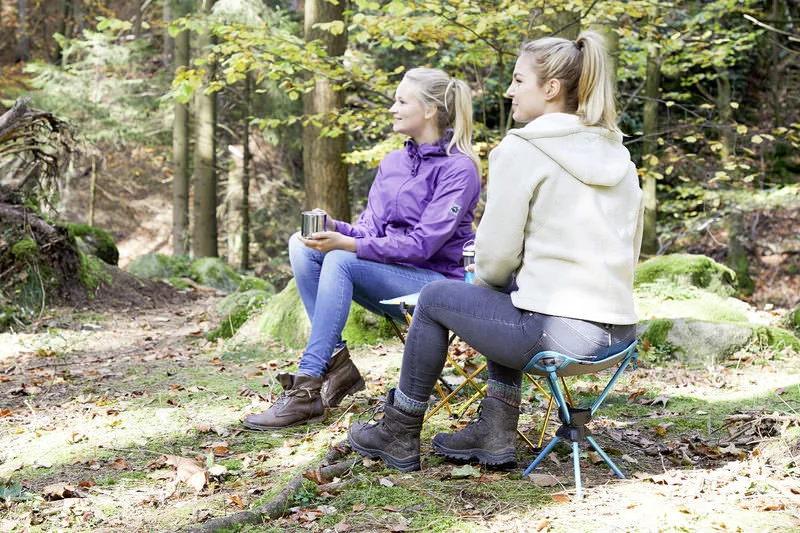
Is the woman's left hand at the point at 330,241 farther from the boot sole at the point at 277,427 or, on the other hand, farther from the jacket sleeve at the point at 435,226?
the boot sole at the point at 277,427

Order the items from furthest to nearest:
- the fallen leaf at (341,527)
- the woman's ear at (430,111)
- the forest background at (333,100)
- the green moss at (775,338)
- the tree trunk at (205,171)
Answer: the tree trunk at (205,171), the forest background at (333,100), the green moss at (775,338), the woman's ear at (430,111), the fallen leaf at (341,527)

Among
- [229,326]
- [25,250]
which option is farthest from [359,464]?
[25,250]

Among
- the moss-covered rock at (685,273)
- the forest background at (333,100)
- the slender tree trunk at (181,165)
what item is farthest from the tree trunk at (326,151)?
the slender tree trunk at (181,165)

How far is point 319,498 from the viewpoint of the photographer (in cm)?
260

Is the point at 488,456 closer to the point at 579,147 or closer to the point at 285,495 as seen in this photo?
the point at 285,495

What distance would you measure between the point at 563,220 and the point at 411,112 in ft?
4.44

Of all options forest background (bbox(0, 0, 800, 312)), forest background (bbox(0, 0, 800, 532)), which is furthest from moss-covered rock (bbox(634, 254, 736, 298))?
forest background (bbox(0, 0, 800, 312))

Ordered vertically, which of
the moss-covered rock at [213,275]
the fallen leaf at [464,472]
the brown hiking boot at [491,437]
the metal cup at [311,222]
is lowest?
the moss-covered rock at [213,275]

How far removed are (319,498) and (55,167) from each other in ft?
19.0

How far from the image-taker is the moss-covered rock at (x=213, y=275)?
408 inches

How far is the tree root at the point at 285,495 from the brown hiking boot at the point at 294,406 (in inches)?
19.0

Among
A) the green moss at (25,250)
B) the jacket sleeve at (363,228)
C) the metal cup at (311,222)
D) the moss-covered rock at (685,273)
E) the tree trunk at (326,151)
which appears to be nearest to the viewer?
the metal cup at (311,222)

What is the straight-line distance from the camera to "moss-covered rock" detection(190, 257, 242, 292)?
1036 centimetres

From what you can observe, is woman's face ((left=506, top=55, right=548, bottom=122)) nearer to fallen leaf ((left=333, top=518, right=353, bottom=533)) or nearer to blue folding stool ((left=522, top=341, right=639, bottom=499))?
blue folding stool ((left=522, top=341, right=639, bottom=499))
